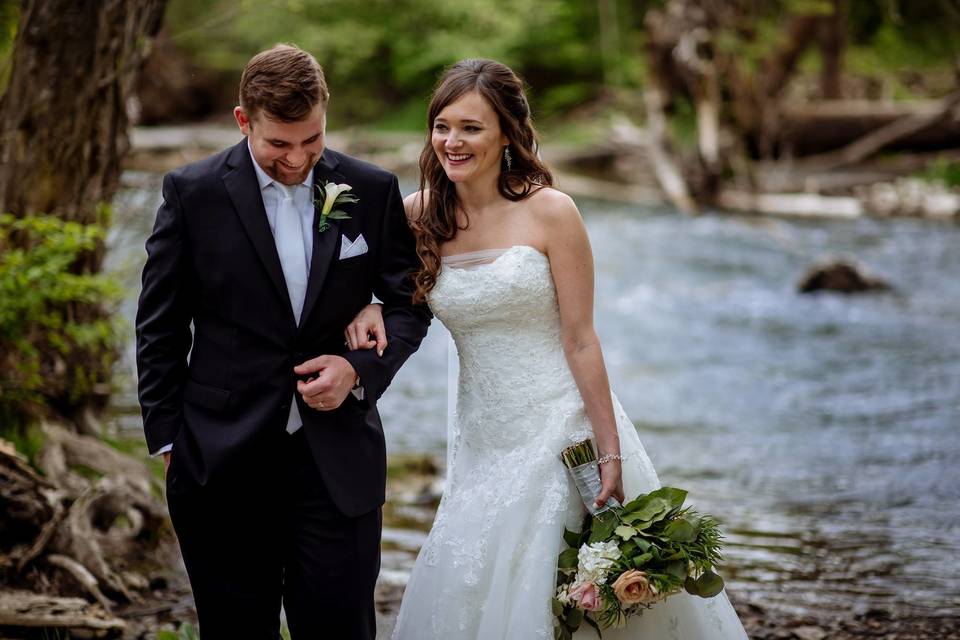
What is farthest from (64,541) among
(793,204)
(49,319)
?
(793,204)

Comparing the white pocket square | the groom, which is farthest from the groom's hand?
the white pocket square

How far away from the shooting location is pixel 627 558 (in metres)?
2.98

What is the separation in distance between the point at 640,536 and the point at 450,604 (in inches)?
23.4

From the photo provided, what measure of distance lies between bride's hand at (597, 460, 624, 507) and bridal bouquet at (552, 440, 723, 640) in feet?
0.06

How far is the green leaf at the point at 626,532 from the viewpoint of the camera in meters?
3.01

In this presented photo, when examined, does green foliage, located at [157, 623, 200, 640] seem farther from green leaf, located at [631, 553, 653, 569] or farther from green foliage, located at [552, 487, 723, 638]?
green leaf, located at [631, 553, 653, 569]

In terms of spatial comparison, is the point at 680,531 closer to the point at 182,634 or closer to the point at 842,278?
the point at 182,634

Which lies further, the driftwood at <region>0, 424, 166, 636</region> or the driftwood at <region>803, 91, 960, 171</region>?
the driftwood at <region>803, 91, 960, 171</region>

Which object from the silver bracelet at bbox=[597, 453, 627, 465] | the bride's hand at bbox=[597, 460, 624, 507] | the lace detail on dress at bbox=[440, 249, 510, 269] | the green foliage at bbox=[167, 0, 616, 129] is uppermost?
the green foliage at bbox=[167, 0, 616, 129]

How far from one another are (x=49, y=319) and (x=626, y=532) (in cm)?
292

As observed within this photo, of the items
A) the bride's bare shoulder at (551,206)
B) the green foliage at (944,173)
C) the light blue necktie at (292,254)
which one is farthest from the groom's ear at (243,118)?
the green foliage at (944,173)

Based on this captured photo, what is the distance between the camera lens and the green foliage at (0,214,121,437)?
175 inches

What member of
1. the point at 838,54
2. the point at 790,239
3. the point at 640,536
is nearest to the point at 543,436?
the point at 640,536

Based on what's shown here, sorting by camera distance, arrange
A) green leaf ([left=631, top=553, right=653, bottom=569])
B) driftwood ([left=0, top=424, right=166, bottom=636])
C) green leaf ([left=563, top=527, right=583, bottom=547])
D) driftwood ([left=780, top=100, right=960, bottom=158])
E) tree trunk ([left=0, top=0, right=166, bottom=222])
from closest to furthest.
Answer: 1. green leaf ([left=631, top=553, right=653, bottom=569])
2. green leaf ([left=563, top=527, right=583, bottom=547])
3. driftwood ([left=0, top=424, right=166, bottom=636])
4. tree trunk ([left=0, top=0, right=166, bottom=222])
5. driftwood ([left=780, top=100, right=960, bottom=158])
